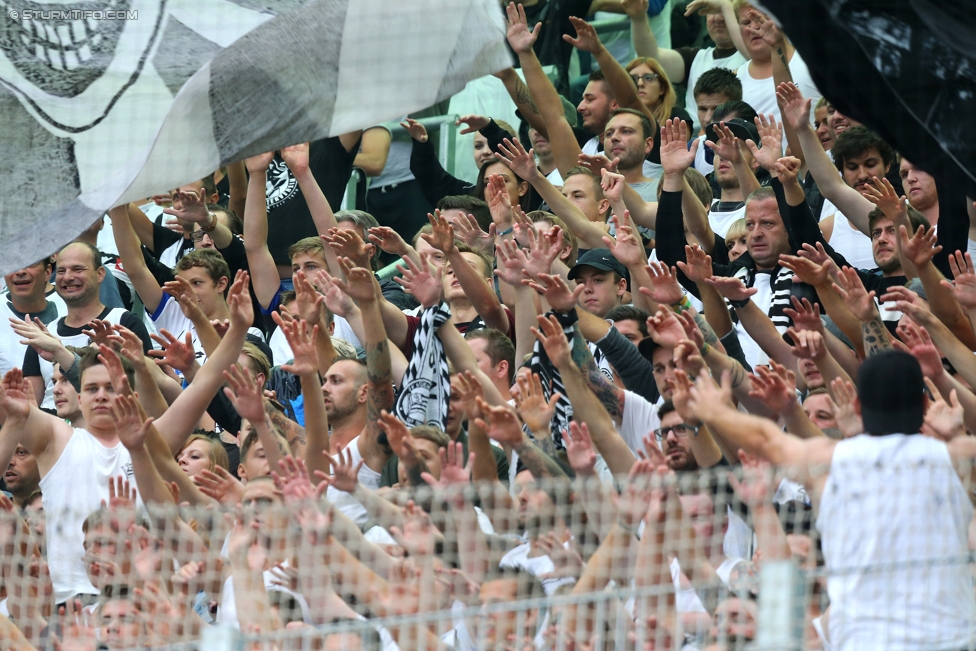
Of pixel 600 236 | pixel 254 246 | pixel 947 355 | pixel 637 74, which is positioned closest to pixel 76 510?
pixel 254 246

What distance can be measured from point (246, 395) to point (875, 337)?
100 inches

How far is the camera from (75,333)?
27.6 ft

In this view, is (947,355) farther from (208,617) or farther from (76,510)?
(76,510)

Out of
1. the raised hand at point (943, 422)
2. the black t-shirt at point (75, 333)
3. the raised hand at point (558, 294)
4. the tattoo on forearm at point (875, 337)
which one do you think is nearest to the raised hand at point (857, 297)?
the tattoo on forearm at point (875, 337)

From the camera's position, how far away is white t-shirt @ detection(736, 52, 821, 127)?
30.3 ft

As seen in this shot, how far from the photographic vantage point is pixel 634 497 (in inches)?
183

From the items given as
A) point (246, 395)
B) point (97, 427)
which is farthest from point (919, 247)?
point (97, 427)

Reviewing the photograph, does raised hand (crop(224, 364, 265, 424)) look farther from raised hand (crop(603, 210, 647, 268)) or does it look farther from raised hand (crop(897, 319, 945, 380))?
raised hand (crop(897, 319, 945, 380))

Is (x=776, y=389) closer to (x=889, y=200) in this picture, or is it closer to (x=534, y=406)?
(x=534, y=406)

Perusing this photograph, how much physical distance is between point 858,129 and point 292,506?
411cm

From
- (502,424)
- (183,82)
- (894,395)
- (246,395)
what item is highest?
(183,82)

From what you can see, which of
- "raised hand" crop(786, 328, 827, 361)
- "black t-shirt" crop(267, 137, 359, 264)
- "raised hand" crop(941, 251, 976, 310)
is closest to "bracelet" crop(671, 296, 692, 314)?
"raised hand" crop(786, 328, 827, 361)

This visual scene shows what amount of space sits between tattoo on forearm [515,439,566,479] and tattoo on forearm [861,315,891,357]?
1.42 m

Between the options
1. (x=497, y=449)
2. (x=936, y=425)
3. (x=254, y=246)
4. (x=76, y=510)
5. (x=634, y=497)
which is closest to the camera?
(x=634, y=497)
